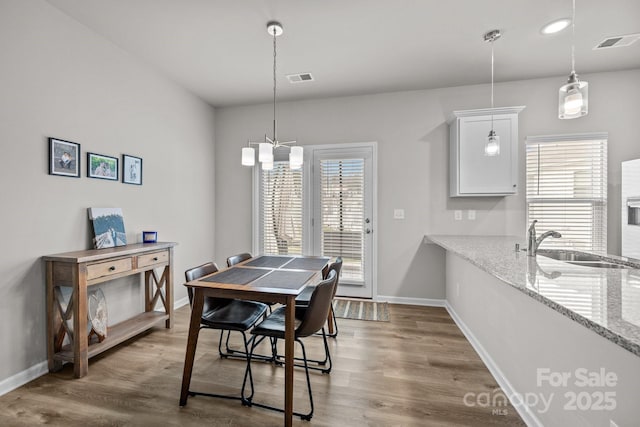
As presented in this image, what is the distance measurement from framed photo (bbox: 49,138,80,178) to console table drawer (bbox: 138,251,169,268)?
35.7 inches

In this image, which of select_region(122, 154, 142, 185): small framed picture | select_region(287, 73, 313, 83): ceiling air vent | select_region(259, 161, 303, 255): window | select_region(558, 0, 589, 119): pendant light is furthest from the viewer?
select_region(259, 161, 303, 255): window

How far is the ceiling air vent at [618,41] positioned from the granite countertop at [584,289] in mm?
2161

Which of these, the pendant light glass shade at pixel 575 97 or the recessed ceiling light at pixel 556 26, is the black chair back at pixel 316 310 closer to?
the pendant light glass shade at pixel 575 97

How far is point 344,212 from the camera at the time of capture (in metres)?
4.16

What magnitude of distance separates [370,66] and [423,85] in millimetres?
905

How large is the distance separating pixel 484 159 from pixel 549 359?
2.47 meters

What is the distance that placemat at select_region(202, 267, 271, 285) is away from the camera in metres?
2.06

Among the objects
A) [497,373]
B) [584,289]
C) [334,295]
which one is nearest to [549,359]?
[584,289]

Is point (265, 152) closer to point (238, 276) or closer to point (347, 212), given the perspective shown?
point (238, 276)

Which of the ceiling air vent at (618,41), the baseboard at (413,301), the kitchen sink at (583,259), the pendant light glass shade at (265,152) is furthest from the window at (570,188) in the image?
the pendant light glass shade at (265,152)

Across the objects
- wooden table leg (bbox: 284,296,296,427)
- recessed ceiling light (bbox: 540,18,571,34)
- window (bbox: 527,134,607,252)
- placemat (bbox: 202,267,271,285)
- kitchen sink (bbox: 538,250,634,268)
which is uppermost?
recessed ceiling light (bbox: 540,18,571,34)

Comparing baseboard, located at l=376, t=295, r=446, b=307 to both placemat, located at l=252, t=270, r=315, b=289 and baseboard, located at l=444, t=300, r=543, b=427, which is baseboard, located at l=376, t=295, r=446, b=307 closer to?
baseboard, located at l=444, t=300, r=543, b=427

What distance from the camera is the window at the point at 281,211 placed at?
14.2 feet

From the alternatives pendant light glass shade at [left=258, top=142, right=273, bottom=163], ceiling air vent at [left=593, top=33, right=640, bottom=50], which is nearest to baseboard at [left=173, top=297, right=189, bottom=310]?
pendant light glass shade at [left=258, top=142, right=273, bottom=163]
